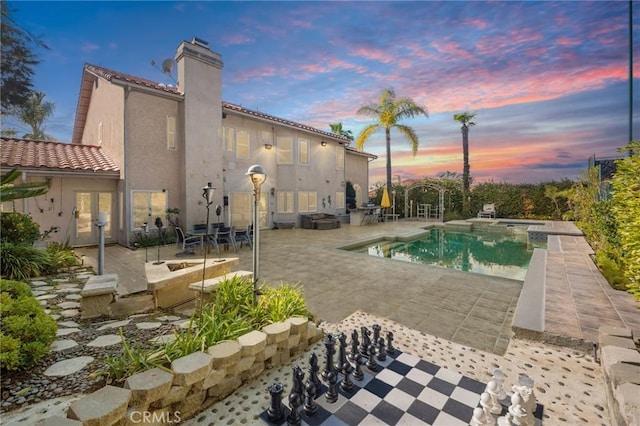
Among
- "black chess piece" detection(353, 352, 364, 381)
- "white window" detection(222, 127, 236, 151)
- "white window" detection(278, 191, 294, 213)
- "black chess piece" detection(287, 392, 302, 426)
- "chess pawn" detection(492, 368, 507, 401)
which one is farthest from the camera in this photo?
"white window" detection(278, 191, 294, 213)

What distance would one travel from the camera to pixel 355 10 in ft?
28.5

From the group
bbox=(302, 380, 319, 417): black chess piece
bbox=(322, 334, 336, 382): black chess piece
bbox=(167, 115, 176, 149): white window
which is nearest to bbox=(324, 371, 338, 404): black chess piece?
bbox=(322, 334, 336, 382): black chess piece

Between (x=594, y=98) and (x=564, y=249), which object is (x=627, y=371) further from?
(x=594, y=98)

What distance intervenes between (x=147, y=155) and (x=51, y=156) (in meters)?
3.31

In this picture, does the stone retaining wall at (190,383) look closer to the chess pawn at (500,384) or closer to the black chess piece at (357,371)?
the black chess piece at (357,371)

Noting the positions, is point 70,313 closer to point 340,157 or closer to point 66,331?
point 66,331

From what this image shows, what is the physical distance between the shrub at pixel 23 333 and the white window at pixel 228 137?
1189 centimetres

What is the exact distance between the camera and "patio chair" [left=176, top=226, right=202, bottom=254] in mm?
9338

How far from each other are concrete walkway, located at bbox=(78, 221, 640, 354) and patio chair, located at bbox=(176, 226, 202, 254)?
580 mm

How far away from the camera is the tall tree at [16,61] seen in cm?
1445

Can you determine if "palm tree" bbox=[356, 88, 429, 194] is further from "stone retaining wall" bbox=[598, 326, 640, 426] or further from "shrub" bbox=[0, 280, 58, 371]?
"shrub" bbox=[0, 280, 58, 371]

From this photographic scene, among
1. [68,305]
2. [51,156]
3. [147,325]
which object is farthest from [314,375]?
[51,156]

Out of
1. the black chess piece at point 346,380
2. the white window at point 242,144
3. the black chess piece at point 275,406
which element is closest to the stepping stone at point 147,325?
the black chess piece at point 275,406

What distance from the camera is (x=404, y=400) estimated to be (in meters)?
2.51
